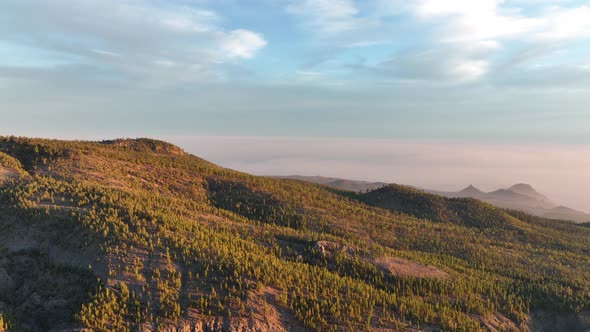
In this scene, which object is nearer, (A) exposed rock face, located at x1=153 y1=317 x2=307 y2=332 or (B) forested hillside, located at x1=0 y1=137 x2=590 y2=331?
(A) exposed rock face, located at x1=153 y1=317 x2=307 y2=332

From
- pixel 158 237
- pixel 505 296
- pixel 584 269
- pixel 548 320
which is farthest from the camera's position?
pixel 584 269

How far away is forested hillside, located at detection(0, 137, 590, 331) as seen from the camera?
13359mm

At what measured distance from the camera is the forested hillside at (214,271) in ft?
43.8

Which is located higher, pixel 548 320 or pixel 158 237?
pixel 158 237

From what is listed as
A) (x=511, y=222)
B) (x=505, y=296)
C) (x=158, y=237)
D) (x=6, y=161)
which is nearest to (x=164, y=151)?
(x=6, y=161)

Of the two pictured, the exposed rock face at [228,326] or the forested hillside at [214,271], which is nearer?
the exposed rock face at [228,326]

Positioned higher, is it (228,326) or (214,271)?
(214,271)

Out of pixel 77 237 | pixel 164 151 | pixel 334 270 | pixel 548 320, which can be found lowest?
pixel 548 320

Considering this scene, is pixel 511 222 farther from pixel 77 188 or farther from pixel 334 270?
pixel 77 188

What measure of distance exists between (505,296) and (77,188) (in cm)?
3133

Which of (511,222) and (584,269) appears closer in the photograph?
(584,269)

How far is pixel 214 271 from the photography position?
52.6 feet

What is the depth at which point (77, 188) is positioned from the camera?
77.6 feet

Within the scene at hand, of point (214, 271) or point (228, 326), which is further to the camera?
point (214, 271)
